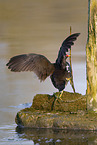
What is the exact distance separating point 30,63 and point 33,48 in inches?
244

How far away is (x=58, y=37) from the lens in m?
15.5

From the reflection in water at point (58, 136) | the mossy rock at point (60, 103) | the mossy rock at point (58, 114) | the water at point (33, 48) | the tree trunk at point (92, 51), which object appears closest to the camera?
the reflection in water at point (58, 136)

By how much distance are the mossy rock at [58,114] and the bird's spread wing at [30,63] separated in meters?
0.45

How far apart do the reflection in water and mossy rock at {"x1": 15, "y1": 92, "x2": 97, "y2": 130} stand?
128 millimetres

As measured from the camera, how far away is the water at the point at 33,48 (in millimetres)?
7105

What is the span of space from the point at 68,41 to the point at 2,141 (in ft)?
5.13

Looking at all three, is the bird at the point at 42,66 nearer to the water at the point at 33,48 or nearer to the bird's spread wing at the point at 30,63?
the bird's spread wing at the point at 30,63

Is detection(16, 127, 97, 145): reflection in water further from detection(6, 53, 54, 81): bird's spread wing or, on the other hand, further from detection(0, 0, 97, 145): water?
detection(6, 53, 54, 81): bird's spread wing

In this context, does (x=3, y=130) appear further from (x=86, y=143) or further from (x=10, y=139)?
(x=86, y=143)

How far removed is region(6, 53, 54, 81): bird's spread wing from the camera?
24.9 ft

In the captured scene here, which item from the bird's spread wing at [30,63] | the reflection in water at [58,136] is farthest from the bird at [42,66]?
the reflection in water at [58,136]

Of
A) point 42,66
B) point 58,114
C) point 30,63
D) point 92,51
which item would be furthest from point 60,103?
point 92,51

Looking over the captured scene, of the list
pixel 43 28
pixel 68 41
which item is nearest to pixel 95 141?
pixel 68 41

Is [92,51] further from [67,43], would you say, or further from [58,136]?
[58,136]
